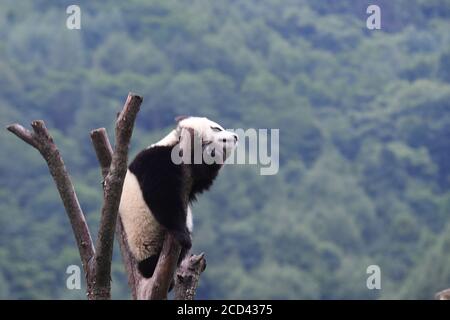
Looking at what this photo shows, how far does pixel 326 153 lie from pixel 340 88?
3859 millimetres

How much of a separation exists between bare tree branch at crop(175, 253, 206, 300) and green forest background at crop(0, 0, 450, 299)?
2271 centimetres

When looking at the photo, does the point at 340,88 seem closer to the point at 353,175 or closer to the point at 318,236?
the point at 353,175

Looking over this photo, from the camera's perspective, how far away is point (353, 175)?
122 feet

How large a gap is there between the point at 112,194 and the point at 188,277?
0.78 metres

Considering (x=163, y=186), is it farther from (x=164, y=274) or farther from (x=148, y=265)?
(x=164, y=274)

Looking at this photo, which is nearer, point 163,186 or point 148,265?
point 163,186

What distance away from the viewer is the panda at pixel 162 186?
5.87 metres

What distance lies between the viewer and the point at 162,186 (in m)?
5.88

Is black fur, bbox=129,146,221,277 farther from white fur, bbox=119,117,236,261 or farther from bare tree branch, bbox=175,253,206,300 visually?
bare tree branch, bbox=175,253,206,300

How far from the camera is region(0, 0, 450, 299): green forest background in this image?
3253 centimetres

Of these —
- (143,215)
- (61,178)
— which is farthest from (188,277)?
(143,215)

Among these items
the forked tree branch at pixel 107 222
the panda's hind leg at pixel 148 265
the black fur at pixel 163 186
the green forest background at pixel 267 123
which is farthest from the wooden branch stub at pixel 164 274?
the green forest background at pixel 267 123

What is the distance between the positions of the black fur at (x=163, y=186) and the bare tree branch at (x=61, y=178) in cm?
88

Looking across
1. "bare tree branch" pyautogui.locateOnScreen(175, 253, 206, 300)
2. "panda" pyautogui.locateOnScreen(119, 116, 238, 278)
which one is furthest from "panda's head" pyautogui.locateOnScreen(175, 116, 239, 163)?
"bare tree branch" pyautogui.locateOnScreen(175, 253, 206, 300)
